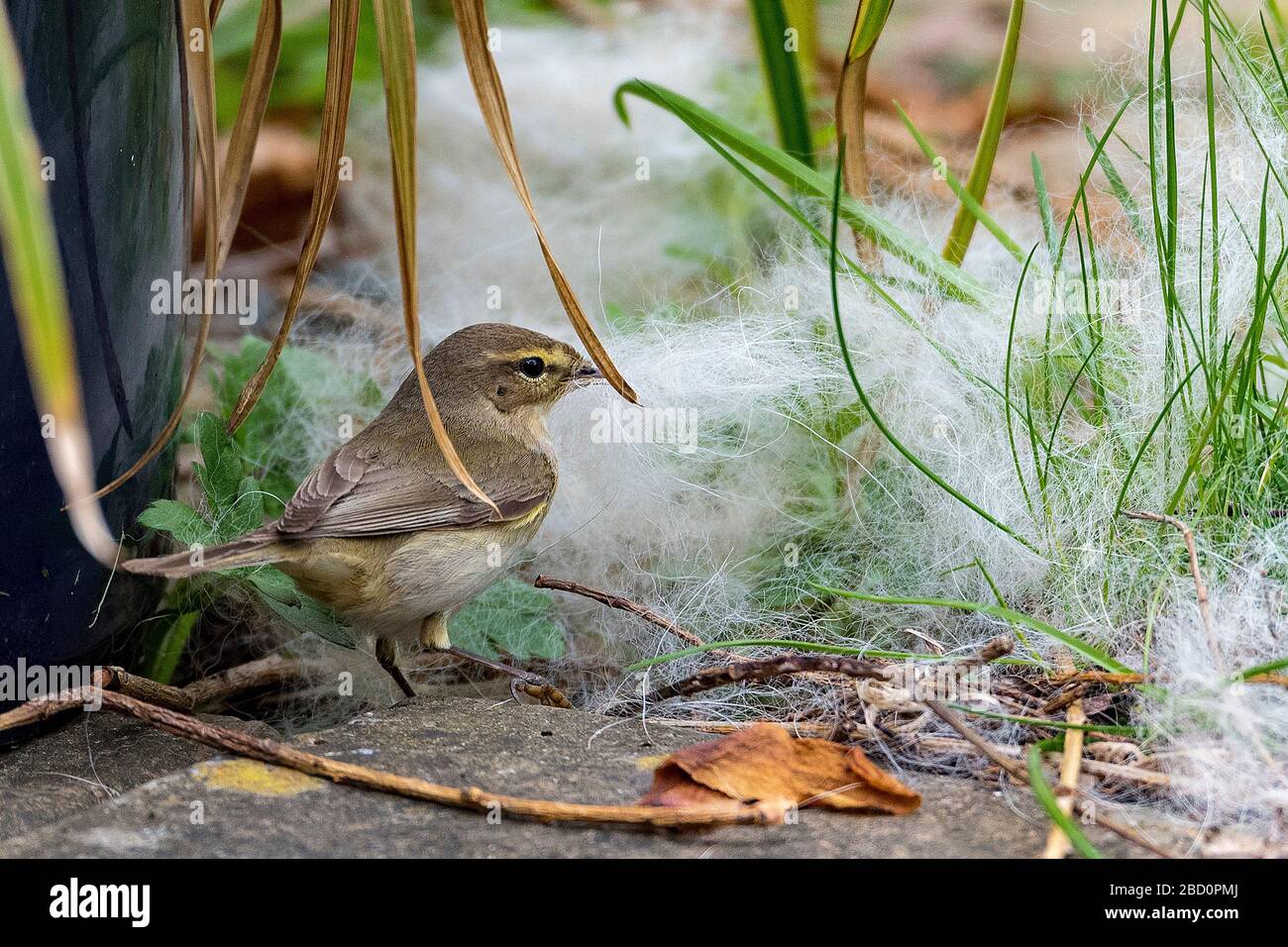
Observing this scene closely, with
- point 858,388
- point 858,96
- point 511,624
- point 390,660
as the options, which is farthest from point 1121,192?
point 390,660

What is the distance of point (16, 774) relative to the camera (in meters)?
2.31

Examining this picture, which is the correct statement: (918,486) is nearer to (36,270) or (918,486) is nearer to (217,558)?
(217,558)

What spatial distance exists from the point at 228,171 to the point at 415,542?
0.85 m

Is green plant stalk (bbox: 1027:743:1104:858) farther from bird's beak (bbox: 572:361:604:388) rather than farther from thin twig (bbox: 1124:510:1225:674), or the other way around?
bird's beak (bbox: 572:361:604:388)

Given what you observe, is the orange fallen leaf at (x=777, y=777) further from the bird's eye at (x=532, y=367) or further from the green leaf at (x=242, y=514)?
the bird's eye at (x=532, y=367)

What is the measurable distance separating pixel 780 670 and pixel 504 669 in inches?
34.9

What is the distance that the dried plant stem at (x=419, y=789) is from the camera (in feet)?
5.85

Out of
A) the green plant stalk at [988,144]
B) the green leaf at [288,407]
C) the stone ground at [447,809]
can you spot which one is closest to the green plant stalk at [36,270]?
the stone ground at [447,809]

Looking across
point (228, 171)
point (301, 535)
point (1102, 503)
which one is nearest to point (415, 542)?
point (301, 535)

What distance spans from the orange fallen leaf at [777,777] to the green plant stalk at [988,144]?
4.68ft

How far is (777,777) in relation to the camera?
1.98 meters

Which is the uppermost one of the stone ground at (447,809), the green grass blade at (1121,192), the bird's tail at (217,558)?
the green grass blade at (1121,192)

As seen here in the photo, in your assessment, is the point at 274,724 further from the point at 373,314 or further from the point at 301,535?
the point at 373,314

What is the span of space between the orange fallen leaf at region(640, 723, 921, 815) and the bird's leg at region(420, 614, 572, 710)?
756 mm
